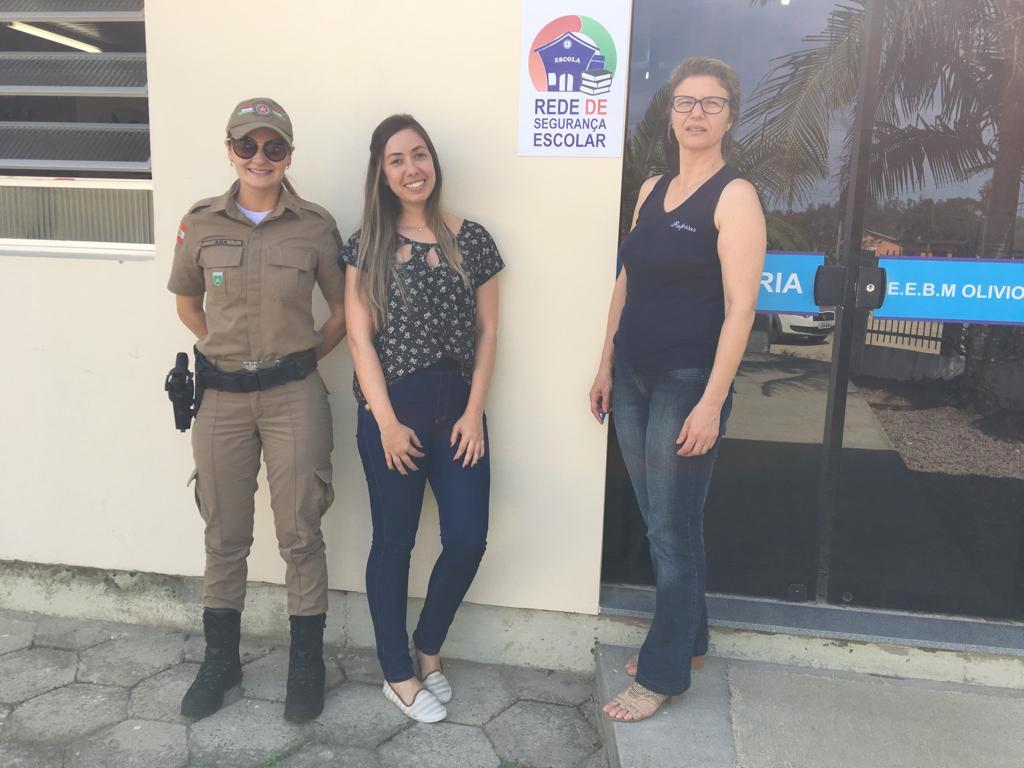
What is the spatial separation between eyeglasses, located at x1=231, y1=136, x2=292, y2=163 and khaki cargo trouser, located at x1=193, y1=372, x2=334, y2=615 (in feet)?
2.36

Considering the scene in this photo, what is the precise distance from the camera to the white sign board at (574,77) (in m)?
2.65

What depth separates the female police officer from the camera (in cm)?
255

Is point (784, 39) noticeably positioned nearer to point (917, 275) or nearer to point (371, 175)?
point (917, 275)

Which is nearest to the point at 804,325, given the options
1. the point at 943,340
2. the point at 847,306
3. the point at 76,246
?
the point at 847,306

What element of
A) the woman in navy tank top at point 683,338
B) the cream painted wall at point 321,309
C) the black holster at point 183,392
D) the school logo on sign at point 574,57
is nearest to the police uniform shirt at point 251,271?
the black holster at point 183,392

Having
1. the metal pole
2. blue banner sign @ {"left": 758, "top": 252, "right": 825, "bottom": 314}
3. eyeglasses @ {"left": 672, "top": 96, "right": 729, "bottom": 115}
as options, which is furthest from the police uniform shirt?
the metal pole

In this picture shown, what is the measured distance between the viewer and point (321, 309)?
298 centimetres

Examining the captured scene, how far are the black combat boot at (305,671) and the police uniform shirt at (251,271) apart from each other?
935mm

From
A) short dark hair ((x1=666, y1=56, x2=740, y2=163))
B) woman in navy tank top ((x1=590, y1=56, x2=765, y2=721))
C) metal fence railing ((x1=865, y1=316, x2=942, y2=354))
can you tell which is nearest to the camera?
woman in navy tank top ((x1=590, y1=56, x2=765, y2=721))

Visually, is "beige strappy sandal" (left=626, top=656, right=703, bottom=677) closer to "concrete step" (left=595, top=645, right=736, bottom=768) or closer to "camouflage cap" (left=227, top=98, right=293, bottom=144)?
"concrete step" (left=595, top=645, right=736, bottom=768)

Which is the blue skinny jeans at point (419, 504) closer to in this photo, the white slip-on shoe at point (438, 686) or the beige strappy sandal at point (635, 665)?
the white slip-on shoe at point (438, 686)

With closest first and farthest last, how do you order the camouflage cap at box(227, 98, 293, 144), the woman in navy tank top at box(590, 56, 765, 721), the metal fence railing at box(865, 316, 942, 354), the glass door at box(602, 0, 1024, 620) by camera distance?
the woman in navy tank top at box(590, 56, 765, 721) < the camouflage cap at box(227, 98, 293, 144) < the glass door at box(602, 0, 1024, 620) < the metal fence railing at box(865, 316, 942, 354)

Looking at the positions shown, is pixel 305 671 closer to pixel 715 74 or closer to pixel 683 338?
pixel 683 338

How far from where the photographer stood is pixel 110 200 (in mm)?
3164
